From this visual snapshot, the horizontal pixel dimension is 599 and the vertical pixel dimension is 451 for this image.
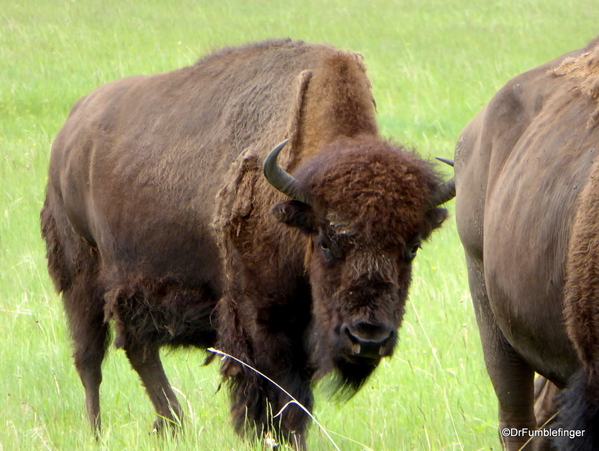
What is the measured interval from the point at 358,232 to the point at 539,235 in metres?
1.18

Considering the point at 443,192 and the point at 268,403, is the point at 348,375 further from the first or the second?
A: the point at 443,192

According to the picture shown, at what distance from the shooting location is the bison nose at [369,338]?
408cm

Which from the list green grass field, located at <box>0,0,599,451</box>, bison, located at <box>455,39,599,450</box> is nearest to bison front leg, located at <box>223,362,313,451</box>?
green grass field, located at <box>0,0,599,451</box>

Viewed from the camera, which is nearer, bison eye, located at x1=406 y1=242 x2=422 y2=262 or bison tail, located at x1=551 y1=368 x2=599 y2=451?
bison tail, located at x1=551 y1=368 x2=599 y2=451

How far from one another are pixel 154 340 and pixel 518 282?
3.04 m

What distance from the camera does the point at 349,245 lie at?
425cm

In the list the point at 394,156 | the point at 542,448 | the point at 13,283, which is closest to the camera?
the point at 542,448

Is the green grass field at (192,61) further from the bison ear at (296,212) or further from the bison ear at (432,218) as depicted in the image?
the bison ear at (296,212)

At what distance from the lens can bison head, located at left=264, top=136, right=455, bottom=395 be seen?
4.16m

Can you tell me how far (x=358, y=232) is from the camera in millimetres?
4234

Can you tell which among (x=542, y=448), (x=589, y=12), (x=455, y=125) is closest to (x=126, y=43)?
(x=455, y=125)

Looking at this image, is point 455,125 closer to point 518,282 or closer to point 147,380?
point 147,380

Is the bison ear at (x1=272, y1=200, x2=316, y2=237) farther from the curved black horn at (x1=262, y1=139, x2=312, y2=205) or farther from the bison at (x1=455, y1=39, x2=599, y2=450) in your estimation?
the bison at (x1=455, y1=39, x2=599, y2=450)

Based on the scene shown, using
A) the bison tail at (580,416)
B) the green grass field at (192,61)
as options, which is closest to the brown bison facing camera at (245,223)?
the green grass field at (192,61)
